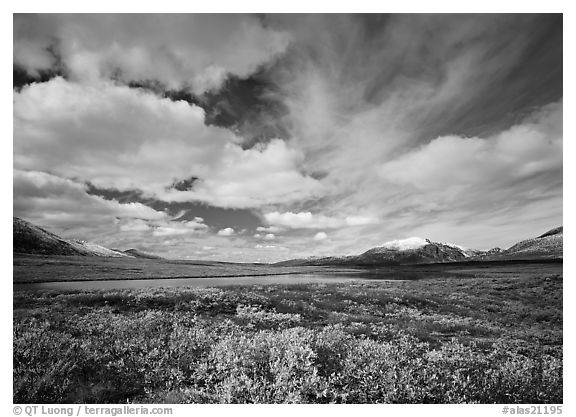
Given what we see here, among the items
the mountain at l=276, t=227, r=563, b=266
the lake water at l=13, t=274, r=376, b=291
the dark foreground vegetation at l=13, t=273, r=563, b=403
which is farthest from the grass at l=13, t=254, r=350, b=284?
the mountain at l=276, t=227, r=563, b=266

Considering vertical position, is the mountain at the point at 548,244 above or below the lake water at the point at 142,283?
above

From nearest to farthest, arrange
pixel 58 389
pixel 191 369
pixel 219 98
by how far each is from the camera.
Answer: pixel 58 389 < pixel 191 369 < pixel 219 98

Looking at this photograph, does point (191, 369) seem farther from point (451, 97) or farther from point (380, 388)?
point (451, 97)

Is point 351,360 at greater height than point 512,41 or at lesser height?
lesser

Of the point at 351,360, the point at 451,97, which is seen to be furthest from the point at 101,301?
the point at 451,97

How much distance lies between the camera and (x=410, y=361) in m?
7.34

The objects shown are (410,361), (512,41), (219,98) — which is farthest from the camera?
(219,98)

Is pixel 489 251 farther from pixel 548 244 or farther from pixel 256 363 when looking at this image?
pixel 256 363

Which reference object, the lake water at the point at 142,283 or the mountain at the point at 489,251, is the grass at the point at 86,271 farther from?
the mountain at the point at 489,251

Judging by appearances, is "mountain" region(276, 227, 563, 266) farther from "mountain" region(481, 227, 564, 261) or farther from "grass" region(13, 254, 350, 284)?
"grass" region(13, 254, 350, 284)

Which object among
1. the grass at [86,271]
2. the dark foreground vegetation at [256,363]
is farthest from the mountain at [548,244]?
the grass at [86,271]

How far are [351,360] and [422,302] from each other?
15366mm

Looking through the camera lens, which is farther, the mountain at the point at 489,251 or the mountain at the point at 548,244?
the mountain at the point at 489,251
